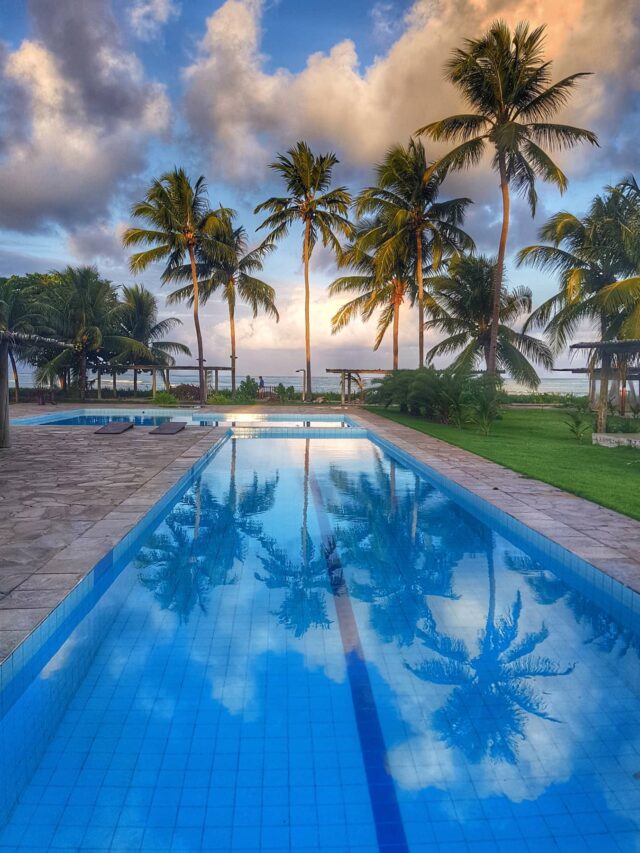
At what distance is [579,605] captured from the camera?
4.26 m

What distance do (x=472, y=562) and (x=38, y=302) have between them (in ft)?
76.8

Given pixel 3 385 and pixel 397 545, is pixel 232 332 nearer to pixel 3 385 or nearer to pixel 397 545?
pixel 3 385

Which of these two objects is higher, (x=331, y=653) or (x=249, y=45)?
(x=249, y=45)

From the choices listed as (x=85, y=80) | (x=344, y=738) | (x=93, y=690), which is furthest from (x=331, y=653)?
(x=85, y=80)

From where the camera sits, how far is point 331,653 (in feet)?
11.9

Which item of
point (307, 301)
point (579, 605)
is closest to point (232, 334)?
point (307, 301)

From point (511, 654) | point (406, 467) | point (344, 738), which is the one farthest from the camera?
point (406, 467)

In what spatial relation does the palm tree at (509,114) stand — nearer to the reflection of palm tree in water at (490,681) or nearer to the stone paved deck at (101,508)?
the stone paved deck at (101,508)

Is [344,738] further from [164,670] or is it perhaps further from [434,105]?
[434,105]

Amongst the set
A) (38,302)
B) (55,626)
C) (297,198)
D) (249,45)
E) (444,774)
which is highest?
(249,45)

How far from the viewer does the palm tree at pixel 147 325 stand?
28156mm

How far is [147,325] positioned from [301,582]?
2638 centimetres

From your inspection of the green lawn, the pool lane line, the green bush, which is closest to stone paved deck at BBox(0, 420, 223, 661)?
the pool lane line

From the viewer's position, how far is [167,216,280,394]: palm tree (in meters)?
26.5
